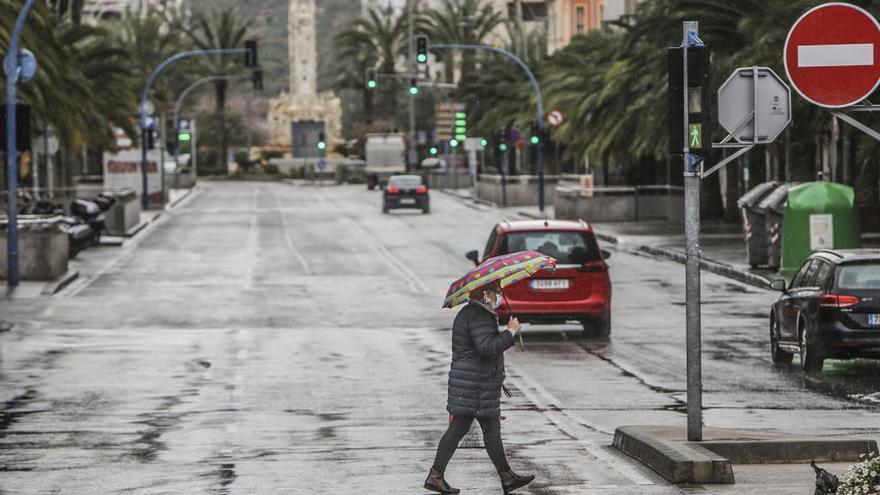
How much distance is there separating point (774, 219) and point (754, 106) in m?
24.1

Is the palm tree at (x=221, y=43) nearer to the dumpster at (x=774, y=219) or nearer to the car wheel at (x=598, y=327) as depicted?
the dumpster at (x=774, y=219)

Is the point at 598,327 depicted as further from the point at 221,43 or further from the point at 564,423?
the point at 221,43

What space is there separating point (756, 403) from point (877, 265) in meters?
3.04

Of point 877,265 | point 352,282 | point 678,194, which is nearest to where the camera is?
point 877,265

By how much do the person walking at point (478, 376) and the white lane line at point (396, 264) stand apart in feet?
75.0

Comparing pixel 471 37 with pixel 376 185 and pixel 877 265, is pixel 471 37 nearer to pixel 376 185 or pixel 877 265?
pixel 376 185

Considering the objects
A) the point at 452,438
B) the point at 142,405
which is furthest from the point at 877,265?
the point at 452,438

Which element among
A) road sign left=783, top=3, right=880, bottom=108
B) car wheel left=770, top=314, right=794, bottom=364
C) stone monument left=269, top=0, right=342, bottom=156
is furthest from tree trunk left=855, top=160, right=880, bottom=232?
stone monument left=269, top=0, right=342, bottom=156

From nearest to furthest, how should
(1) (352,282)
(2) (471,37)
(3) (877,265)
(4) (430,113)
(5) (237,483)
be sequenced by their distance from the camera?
(5) (237,483) < (3) (877,265) < (1) (352,282) < (2) (471,37) < (4) (430,113)

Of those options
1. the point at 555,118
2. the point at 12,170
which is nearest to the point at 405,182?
the point at 555,118

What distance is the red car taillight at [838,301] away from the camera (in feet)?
64.6

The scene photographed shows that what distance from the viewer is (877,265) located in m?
20.0

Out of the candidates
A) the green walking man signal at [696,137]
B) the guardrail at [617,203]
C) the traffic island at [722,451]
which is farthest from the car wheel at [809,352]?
the guardrail at [617,203]

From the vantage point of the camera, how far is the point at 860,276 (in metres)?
19.9
